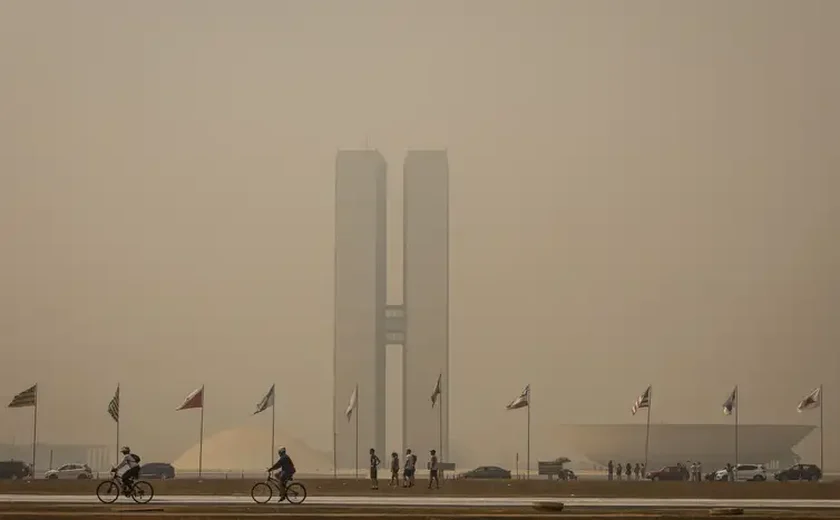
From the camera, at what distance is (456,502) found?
1970 inches

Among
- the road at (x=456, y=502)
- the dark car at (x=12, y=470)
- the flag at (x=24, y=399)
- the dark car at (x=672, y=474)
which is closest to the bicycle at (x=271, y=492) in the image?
the road at (x=456, y=502)

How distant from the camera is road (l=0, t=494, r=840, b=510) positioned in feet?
160

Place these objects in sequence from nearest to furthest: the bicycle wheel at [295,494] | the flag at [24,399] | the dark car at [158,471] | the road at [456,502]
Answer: the road at [456,502] → the bicycle wheel at [295,494] → the flag at [24,399] → the dark car at [158,471]

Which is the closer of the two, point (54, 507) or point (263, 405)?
point (54, 507)

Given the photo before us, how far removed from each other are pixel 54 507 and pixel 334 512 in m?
9.05

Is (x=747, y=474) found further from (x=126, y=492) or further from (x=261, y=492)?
(x=126, y=492)

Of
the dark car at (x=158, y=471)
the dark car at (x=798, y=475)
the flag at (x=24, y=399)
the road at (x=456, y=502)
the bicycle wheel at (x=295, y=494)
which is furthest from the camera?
the dark car at (x=158, y=471)

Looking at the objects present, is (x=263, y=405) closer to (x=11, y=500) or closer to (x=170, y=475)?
(x=170, y=475)

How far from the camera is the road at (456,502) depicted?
48844mm

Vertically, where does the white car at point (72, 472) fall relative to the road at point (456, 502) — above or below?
below

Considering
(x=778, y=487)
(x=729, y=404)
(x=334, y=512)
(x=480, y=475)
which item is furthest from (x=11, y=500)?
(x=480, y=475)

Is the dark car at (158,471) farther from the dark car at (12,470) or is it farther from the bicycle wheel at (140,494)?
the bicycle wheel at (140,494)

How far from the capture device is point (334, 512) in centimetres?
4288

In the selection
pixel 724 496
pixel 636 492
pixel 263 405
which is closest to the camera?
pixel 724 496
